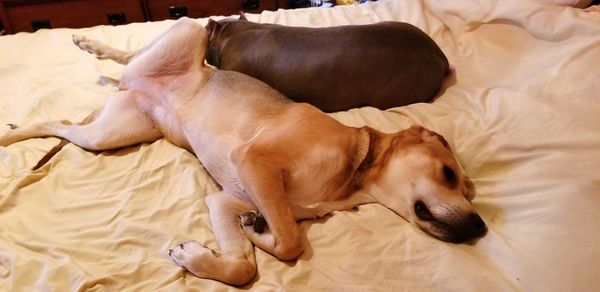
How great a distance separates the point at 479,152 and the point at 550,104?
297 mm

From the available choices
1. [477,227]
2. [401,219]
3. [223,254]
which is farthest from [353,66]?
[223,254]

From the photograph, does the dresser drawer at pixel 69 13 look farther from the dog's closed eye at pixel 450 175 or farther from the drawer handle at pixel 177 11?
the dog's closed eye at pixel 450 175

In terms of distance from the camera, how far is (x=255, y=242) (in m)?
1.48

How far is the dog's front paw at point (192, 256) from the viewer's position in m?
1.31

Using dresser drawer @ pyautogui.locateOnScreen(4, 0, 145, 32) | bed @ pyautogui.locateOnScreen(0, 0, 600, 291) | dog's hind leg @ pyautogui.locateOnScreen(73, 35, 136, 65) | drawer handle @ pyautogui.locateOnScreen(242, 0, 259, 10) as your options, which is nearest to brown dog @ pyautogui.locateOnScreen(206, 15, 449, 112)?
bed @ pyautogui.locateOnScreen(0, 0, 600, 291)

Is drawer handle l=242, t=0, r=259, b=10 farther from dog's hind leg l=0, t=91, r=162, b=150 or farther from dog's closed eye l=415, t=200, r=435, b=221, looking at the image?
dog's closed eye l=415, t=200, r=435, b=221

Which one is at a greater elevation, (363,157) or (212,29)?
(212,29)

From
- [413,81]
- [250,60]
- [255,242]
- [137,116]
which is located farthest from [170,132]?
[413,81]

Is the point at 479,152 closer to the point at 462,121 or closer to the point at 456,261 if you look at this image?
the point at 462,121

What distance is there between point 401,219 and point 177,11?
12.9 feet

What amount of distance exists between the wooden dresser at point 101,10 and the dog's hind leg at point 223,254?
11.9ft

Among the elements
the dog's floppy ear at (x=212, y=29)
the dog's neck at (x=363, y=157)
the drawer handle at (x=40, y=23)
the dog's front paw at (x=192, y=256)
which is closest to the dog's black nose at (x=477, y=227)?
the dog's neck at (x=363, y=157)

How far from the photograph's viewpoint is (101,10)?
14.7 ft

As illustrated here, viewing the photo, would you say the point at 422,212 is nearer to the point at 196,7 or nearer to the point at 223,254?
the point at 223,254
